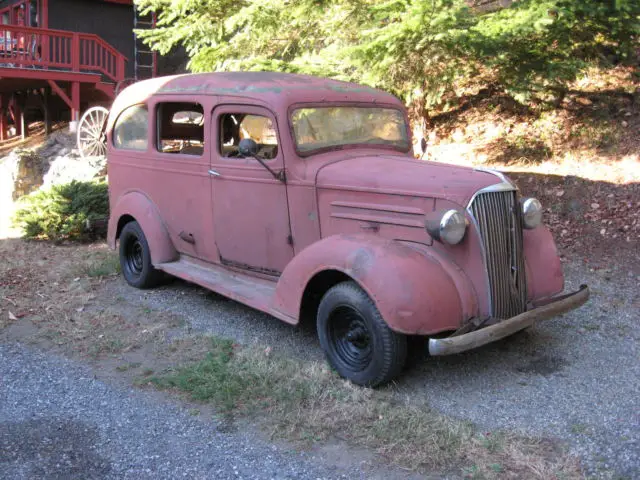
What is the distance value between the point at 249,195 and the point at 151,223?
1.44 meters

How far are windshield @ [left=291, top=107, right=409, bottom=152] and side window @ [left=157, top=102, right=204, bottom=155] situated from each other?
1.39 meters

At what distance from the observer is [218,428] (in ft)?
12.4

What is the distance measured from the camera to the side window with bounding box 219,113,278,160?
5.20 m

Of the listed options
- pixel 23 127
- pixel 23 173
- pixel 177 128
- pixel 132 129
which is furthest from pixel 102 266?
pixel 23 127

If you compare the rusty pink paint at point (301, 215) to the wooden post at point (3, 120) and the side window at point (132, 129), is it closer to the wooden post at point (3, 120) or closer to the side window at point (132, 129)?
the side window at point (132, 129)

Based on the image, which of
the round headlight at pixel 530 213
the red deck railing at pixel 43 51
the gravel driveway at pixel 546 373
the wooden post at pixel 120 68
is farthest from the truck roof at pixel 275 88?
the wooden post at pixel 120 68

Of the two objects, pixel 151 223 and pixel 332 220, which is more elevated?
pixel 332 220

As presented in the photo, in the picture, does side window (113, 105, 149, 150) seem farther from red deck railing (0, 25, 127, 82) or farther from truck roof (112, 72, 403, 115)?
red deck railing (0, 25, 127, 82)

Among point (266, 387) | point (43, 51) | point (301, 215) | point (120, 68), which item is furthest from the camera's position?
point (120, 68)

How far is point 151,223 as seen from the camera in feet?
20.3

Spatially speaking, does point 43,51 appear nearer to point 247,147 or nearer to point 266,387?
point 247,147

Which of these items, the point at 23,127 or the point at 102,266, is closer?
the point at 102,266

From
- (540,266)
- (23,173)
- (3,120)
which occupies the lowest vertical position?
(540,266)

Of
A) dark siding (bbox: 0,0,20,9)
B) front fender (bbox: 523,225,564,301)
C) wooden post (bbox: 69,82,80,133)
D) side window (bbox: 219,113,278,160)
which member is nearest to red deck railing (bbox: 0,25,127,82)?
wooden post (bbox: 69,82,80,133)
